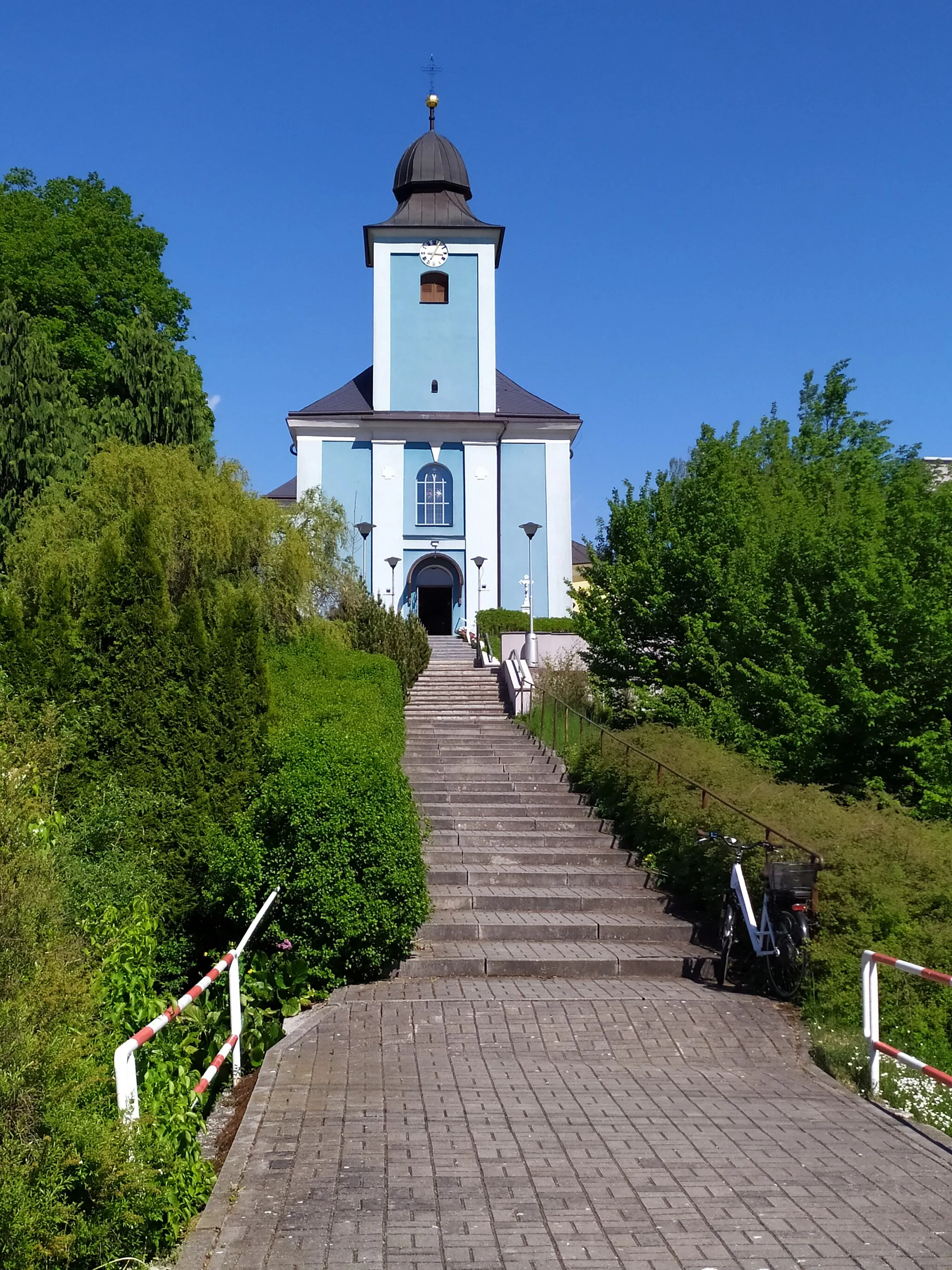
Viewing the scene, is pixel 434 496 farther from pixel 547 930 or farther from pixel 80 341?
pixel 547 930

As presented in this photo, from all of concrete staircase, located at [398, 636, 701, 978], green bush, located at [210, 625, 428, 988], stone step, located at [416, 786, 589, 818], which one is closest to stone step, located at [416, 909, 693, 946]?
concrete staircase, located at [398, 636, 701, 978]

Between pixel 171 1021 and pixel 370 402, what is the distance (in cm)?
3771

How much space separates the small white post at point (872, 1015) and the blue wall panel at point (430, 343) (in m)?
35.5

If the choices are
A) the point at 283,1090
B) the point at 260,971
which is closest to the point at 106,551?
the point at 260,971

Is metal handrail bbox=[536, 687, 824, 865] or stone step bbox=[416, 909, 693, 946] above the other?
metal handrail bbox=[536, 687, 824, 865]

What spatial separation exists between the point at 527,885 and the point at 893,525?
7.73 meters

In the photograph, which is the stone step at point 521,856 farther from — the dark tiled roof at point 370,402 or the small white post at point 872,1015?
the dark tiled roof at point 370,402

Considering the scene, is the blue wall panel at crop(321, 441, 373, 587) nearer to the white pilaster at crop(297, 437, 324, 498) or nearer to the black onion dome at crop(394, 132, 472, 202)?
the white pilaster at crop(297, 437, 324, 498)

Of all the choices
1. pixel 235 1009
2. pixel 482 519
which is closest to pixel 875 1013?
pixel 235 1009

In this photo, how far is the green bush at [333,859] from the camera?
9.23 meters

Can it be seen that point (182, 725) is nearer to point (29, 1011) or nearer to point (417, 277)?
point (29, 1011)

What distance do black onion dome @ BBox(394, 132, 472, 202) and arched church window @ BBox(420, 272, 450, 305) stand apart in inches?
149

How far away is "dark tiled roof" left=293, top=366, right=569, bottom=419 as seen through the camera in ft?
135

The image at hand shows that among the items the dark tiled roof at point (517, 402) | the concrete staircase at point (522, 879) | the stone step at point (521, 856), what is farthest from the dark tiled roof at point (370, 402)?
the stone step at point (521, 856)
